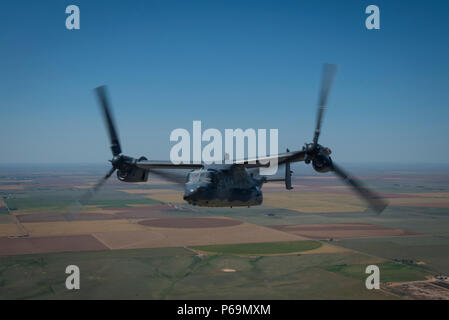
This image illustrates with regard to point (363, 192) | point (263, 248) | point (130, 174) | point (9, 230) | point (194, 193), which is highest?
point (130, 174)

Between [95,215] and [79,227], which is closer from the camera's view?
[79,227]

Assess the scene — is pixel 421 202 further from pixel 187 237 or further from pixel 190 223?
pixel 187 237

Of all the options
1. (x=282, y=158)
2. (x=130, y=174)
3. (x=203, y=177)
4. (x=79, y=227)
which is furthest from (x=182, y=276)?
(x=79, y=227)

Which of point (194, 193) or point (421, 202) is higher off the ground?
point (421, 202)

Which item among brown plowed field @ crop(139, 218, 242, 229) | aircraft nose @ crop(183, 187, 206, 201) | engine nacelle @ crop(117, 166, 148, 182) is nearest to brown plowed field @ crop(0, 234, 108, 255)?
brown plowed field @ crop(139, 218, 242, 229)

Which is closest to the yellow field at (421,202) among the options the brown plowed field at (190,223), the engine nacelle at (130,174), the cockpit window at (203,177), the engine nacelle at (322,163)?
the brown plowed field at (190,223)

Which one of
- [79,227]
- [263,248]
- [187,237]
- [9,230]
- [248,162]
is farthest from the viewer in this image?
[79,227]
